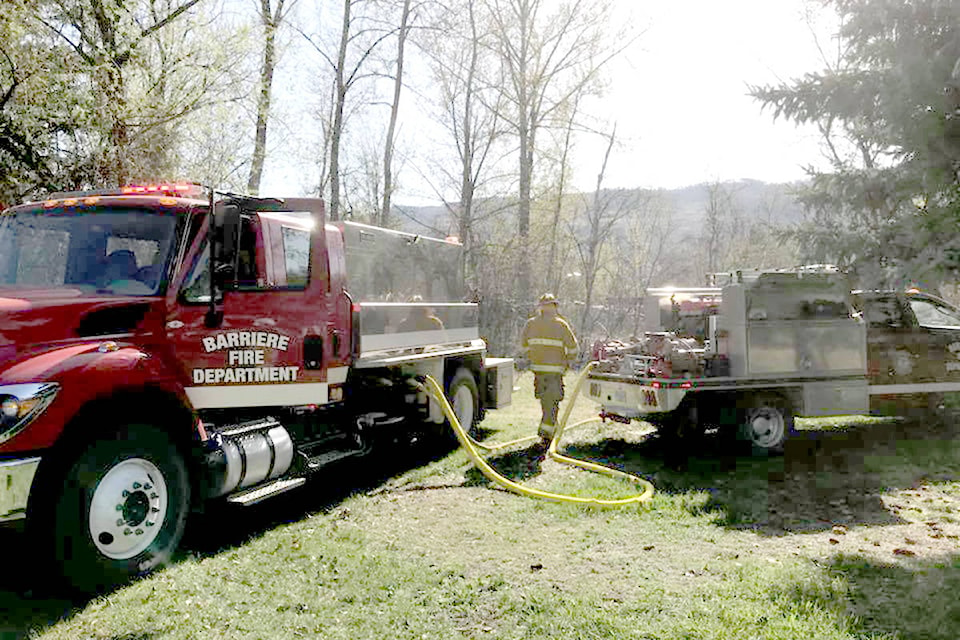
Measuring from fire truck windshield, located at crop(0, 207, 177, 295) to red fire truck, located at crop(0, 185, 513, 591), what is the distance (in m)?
0.01

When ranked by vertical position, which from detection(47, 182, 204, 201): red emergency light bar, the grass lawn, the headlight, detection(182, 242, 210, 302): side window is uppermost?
detection(47, 182, 204, 201): red emergency light bar

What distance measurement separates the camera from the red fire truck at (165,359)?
4430 millimetres

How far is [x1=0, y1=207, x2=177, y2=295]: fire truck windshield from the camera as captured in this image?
17.4 ft

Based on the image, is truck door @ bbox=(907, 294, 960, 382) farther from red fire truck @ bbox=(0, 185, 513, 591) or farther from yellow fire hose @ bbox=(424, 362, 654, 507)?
red fire truck @ bbox=(0, 185, 513, 591)

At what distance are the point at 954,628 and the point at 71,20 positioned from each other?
1273cm

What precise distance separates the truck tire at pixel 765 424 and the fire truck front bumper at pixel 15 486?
7100 mm

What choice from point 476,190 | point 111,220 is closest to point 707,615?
point 111,220

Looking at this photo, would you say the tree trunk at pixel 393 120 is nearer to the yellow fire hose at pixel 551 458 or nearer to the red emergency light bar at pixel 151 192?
the yellow fire hose at pixel 551 458

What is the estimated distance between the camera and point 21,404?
14.0 ft

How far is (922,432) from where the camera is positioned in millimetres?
10312

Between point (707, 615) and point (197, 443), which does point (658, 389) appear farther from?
point (197, 443)

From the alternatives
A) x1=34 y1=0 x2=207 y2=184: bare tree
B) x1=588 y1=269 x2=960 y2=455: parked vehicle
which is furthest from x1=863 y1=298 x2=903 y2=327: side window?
x1=34 y1=0 x2=207 y2=184: bare tree

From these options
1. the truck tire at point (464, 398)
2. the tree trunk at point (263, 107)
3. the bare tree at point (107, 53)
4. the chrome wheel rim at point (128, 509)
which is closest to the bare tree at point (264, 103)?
the tree trunk at point (263, 107)

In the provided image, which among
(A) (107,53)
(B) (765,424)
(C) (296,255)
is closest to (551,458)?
(B) (765,424)
